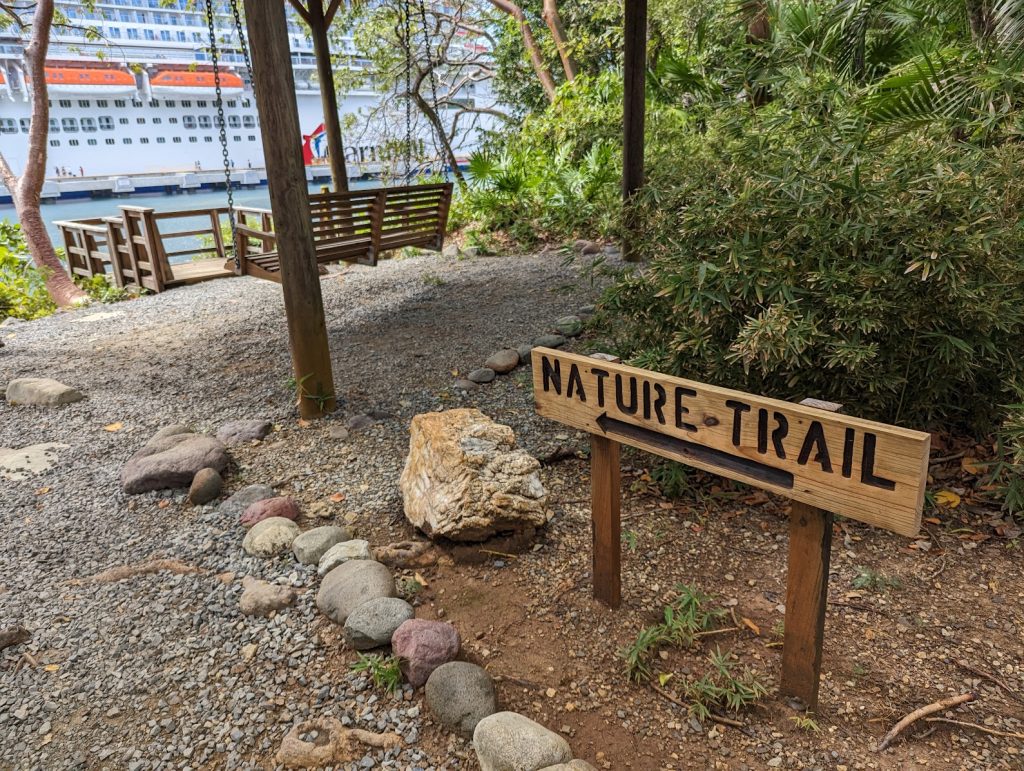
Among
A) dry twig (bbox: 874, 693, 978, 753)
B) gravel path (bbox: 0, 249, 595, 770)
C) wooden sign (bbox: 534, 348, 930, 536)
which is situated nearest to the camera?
wooden sign (bbox: 534, 348, 930, 536)

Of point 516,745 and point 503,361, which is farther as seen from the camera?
point 503,361

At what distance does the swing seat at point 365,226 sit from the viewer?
4.99 metres

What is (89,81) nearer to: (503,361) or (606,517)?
(503,361)

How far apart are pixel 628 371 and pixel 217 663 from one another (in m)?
1.56

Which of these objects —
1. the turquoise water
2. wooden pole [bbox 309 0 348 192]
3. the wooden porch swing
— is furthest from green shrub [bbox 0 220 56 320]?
the turquoise water

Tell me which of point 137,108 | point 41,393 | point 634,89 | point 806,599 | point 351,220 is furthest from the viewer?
point 137,108

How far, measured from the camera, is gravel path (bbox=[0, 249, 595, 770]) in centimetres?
191

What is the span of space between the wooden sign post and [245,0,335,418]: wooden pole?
201cm

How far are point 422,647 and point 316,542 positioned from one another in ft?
2.69

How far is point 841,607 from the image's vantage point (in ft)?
7.68

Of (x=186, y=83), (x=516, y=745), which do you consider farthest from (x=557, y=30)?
(x=186, y=83)

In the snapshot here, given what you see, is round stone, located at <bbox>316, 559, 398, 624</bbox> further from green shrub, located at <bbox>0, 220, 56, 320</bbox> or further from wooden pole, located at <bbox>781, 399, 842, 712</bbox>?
green shrub, located at <bbox>0, 220, 56, 320</bbox>

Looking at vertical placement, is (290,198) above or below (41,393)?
above

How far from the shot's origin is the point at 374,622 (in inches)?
83.9
